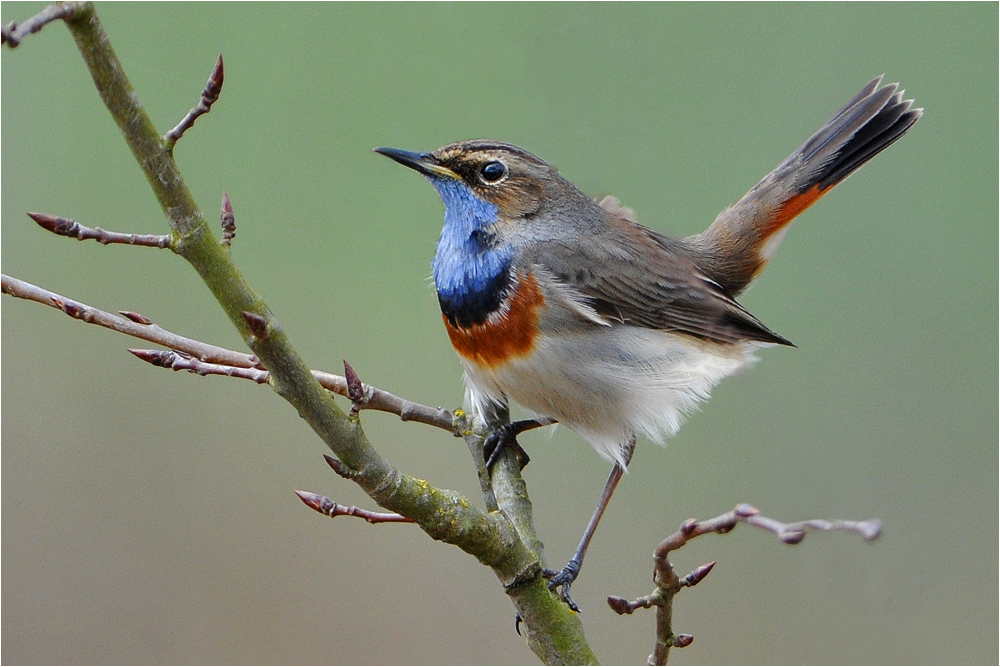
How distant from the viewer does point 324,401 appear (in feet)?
7.38

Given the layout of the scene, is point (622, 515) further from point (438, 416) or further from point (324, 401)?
point (324, 401)

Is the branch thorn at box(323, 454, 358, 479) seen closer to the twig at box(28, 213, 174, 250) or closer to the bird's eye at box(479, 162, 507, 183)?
the twig at box(28, 213, 174, 250)

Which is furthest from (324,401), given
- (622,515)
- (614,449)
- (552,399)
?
(622,515)

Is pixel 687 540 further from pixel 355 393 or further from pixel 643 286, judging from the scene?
pixel 643 286

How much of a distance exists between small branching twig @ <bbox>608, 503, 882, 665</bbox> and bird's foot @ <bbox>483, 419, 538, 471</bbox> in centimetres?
129

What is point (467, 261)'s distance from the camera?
14.3 feet

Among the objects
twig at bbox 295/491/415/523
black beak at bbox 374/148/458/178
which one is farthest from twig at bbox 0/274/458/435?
black beak at bbox 374/148/458/178

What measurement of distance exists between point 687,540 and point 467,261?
7.56ft

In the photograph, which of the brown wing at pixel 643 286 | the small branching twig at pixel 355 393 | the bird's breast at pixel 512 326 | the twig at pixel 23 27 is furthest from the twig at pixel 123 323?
the brown wing at pixel 643 286

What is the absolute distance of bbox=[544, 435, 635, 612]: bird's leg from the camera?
3630mm

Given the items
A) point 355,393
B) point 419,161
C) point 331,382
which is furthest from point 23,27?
point 419,161

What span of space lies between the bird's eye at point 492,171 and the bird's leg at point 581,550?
54.8 inches

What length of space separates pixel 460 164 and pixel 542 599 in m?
2.17

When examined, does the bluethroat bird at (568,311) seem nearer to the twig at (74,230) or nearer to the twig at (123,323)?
the twig at (123,323)
